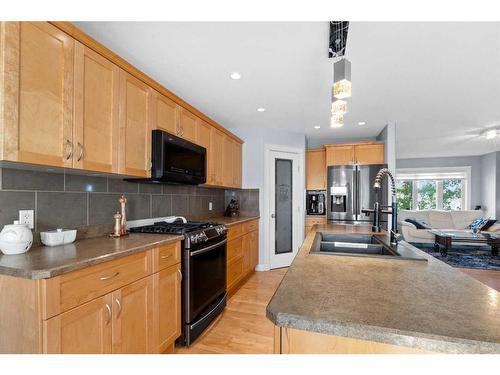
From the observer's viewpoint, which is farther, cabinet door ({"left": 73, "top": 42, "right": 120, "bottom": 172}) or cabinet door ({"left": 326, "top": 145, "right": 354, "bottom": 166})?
cabinet door ({"left": 326, "top": 145, "right": 354, "bottom": 166})

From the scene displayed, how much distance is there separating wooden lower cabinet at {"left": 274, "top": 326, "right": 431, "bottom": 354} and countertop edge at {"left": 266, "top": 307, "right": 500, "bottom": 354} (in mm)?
56

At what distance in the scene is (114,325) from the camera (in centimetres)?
134

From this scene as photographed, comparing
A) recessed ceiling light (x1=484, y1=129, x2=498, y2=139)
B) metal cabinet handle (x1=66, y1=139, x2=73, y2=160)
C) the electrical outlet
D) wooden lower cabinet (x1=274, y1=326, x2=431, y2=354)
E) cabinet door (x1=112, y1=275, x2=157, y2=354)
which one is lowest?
cabinet door (x1=112, y1=275, x2=157, y2=354)

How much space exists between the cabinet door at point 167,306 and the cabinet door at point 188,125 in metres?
1.30

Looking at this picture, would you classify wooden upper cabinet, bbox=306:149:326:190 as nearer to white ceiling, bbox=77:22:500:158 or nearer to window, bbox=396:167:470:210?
white ceiling, bbox=77:22:500:158

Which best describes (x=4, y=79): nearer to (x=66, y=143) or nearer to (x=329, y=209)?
(x=66, y=143)

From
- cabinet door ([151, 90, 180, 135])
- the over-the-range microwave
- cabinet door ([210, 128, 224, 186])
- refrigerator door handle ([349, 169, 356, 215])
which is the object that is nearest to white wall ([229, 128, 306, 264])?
cabinet door ([210, 128, 224, 186])

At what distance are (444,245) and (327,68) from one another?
182 inches

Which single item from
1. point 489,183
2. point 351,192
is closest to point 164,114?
point 351,192

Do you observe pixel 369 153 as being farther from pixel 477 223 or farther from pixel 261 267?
pixel 477 223

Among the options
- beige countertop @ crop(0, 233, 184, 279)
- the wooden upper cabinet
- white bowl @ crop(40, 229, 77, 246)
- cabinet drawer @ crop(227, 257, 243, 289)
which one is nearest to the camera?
beige countertop @ crop(0, 233, 184, 279)

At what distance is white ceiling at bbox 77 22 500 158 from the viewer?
165cm

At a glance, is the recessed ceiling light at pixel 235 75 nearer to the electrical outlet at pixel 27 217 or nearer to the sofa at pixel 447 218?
the electrical outlet at pixel 27 217

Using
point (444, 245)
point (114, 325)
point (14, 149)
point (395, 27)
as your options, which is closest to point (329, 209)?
point (444, 245)
